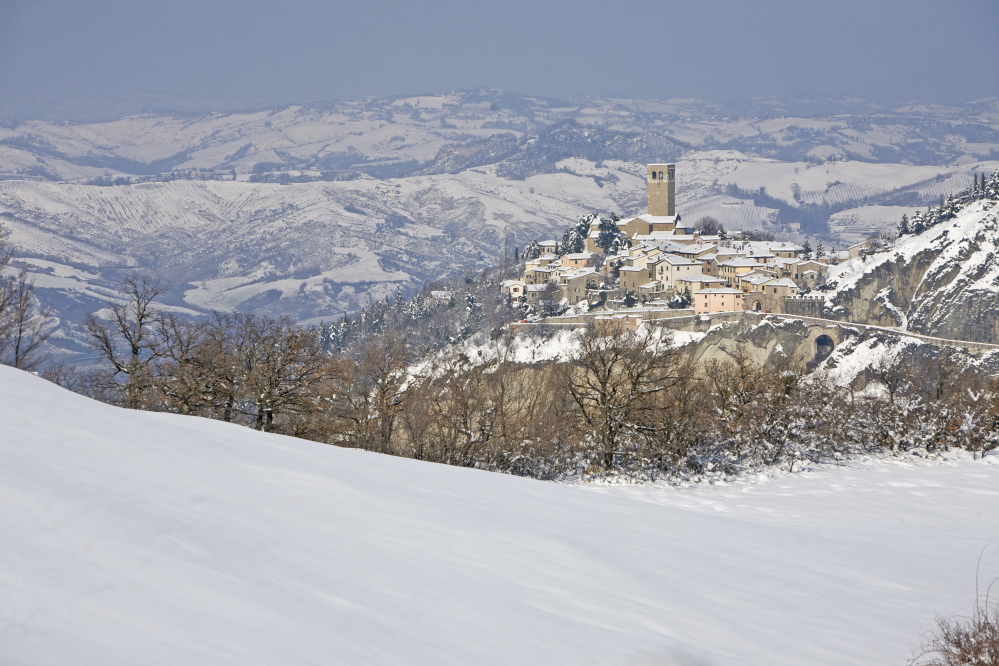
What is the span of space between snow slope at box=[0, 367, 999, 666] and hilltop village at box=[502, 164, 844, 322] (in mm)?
56583

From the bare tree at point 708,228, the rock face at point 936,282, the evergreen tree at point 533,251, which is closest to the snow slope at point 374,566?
the rock face at point 936,282

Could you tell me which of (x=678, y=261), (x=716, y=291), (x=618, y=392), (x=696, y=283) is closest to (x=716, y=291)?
(x=716, y=291)

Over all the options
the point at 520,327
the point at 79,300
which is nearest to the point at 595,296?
the point at 520,327

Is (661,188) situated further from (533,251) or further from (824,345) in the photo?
(824,345)

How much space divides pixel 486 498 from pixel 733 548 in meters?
2.14

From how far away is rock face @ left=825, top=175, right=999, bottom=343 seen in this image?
2442 inches

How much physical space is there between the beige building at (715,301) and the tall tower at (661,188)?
35.0m

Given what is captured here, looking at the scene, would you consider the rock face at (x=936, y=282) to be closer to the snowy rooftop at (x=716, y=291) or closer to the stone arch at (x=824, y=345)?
the stone arch at (x=824, y=345)

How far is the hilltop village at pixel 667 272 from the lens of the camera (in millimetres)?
66188

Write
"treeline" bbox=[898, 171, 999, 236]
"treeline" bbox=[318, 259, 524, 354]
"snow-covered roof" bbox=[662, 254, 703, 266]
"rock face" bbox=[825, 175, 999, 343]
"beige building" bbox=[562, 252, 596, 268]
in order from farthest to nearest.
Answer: "beige building" bbox=[562, 252, 596, 268] < "treeline" bbox=[898, 171, 999, 236] < "treeline" bbox=[318, 259, 524, 354] < "snow-covered roof" bbox=[662, 254, 703, 266] < "rock face" bbox=[825, 175, 999, 343]

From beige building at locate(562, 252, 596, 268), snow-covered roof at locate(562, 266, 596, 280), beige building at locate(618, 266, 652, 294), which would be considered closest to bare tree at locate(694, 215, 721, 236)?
beige building at locate(562, 252, 596, 268)

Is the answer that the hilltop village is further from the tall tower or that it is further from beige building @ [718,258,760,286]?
the tall tower

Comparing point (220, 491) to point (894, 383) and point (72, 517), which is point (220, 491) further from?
point (894, 383)

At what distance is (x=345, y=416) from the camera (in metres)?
13.4
